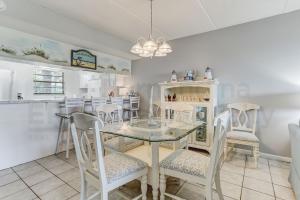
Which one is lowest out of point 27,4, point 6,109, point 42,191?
point 42,191

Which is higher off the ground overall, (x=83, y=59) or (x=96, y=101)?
(x=83, y=59)

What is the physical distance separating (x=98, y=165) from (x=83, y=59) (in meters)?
2.78

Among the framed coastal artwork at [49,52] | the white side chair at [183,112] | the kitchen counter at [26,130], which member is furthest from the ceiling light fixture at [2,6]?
the white side chair at [183,112]

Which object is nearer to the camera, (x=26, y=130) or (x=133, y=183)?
(x=133, y=183)

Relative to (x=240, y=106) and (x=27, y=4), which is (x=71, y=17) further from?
(x=240, y=106)

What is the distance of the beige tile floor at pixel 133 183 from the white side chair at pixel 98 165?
0.39 metres

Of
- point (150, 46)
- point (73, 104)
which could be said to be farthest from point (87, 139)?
point (73, 104)

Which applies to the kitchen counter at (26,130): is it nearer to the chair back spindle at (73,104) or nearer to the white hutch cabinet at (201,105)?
the chair back spindle at (73,104)

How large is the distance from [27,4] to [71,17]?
2.01 feet

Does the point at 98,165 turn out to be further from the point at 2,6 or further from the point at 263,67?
the point at 263,67

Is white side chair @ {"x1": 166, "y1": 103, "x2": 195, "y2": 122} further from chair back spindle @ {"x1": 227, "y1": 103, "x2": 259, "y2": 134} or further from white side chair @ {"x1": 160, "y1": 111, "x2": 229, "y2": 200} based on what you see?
chair back spindle @ {"x1": 227, "y1": 103, "x2": 259, "y2": 134}

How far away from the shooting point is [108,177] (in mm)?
1312

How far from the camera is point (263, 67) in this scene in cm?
283

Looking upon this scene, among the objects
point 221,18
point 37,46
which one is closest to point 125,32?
point 37,46
